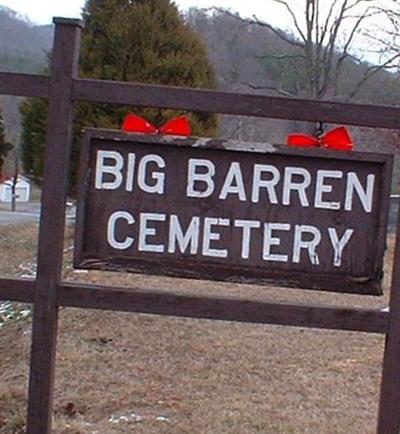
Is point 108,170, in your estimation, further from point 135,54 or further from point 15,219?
point 15,219

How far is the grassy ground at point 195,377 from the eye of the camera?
4.93m

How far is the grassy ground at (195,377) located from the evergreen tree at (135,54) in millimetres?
5287

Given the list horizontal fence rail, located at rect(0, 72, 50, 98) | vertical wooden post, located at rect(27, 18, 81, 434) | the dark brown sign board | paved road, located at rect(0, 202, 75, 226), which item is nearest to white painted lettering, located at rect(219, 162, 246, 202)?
the dark brown sign board

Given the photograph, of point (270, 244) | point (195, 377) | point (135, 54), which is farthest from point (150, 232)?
point (135, 54)

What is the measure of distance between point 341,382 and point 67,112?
9.75 ft

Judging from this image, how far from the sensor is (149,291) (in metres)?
3.71

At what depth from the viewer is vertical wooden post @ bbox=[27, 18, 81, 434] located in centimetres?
369

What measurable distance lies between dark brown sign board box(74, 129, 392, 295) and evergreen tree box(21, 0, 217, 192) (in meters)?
8.87

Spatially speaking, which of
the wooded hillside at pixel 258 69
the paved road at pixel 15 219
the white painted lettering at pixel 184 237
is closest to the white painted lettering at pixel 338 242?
the white painted lettering at pixel 184 237

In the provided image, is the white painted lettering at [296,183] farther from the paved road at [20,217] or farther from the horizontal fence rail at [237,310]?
the paved road at [20,217]

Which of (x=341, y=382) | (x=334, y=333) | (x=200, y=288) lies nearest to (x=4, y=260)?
(x=200, y=288)

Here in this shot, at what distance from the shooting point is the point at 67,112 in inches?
145

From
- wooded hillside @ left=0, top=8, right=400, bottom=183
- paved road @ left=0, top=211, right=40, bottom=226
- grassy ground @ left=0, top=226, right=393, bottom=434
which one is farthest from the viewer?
wooded hillside @ left=0, top=8, right=400, bottom=183

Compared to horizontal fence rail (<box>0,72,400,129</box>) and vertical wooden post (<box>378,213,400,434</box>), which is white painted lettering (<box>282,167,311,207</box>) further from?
vertical wooden post (<box>378,213,400,434</box>)
